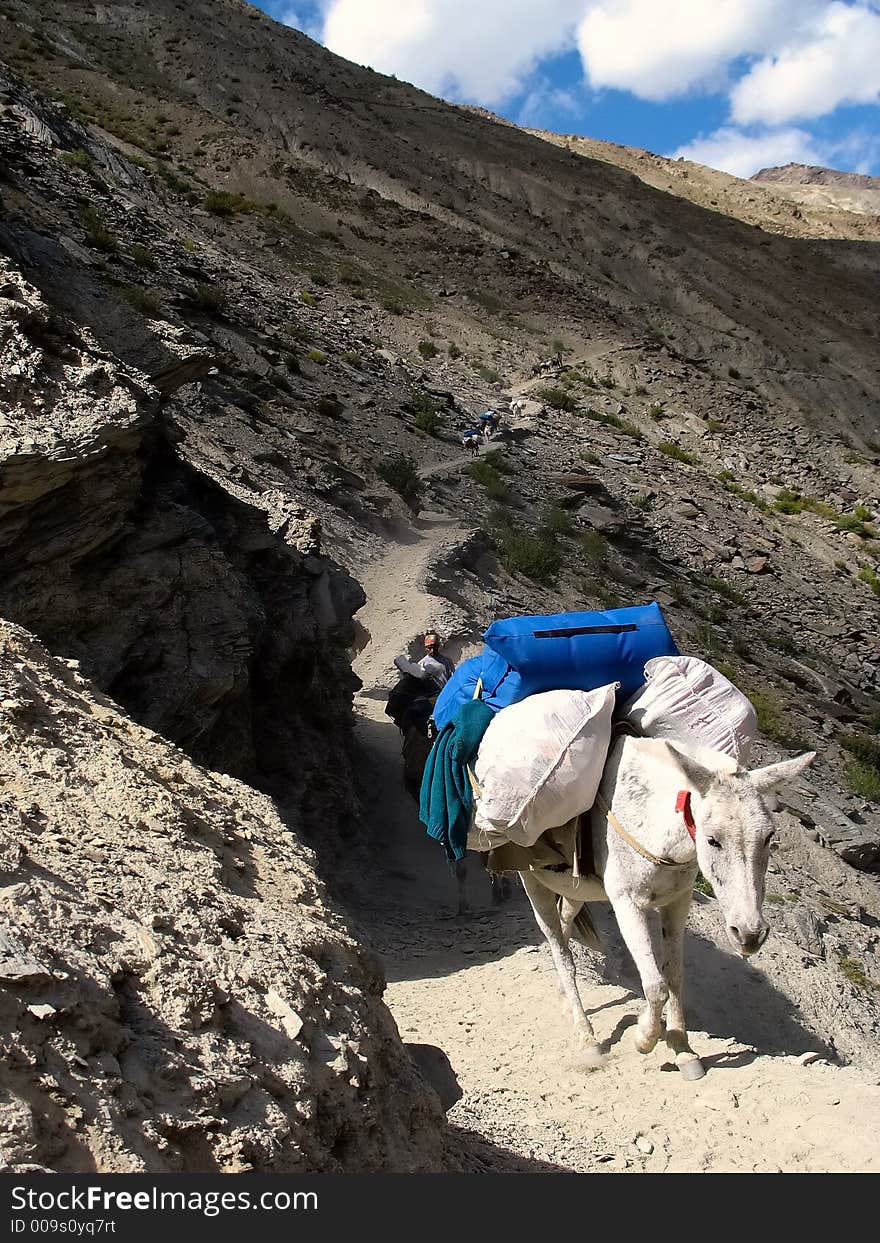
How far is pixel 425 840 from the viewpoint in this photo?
10734mm

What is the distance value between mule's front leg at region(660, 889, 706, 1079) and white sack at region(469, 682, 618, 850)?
79 centimetres

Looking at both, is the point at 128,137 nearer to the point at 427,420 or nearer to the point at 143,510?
the point at 427,420

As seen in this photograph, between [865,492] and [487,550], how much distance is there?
20.5 m

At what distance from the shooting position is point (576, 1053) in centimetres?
623

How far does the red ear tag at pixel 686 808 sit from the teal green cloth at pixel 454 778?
1.55 m

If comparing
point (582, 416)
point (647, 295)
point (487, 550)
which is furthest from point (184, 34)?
point (487, 550)

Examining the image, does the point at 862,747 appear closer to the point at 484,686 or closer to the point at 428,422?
the point at 484,686

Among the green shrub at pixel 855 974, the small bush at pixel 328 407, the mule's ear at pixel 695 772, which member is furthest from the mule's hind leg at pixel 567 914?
the small bush at pixel 328 407

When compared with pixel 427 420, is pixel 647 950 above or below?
below

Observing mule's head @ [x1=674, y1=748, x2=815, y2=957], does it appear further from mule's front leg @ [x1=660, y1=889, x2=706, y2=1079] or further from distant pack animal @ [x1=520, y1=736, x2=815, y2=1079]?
mule's front leg @ [x1=660, y1=889, x2=706, y2=1079]

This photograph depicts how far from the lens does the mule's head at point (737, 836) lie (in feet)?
14.6

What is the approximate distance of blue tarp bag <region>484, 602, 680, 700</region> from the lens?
5984 millimetres

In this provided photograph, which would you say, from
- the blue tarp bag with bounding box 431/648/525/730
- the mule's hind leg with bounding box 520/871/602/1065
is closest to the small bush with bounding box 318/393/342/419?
the blue tarp bag with bounding box 431/648/525/730

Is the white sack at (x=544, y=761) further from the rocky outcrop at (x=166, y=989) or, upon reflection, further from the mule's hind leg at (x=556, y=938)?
the rocky outcrop at (x=166, y=989)
